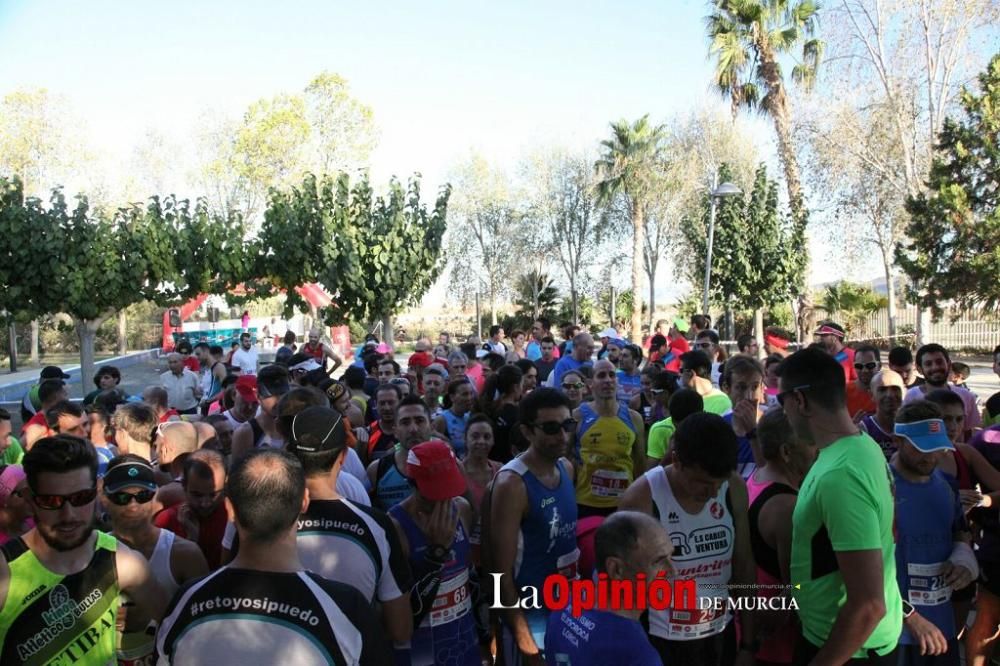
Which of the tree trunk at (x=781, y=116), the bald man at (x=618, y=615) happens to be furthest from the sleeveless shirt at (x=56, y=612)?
the tree trunk at (x=781, y=116)

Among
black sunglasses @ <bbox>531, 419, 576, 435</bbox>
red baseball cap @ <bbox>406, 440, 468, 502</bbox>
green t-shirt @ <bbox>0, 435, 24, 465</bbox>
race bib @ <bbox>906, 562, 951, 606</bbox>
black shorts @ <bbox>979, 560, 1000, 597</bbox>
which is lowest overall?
black shorts @ <bbox>979, 560, 1000, 597</bbox>

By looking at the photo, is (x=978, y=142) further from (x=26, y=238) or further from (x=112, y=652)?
(x=112, y=652)

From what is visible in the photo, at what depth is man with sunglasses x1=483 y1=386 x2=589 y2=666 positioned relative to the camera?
145 inches

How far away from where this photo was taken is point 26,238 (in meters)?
12.7

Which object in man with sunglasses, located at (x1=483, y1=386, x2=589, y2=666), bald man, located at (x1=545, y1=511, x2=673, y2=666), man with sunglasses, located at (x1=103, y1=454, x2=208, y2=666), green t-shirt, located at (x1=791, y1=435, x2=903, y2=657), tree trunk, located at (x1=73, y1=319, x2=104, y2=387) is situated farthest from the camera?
tree trunk, located at (x1=73, y1=319, x2=104, y2=387)

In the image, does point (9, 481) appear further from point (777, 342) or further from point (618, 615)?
point (777, 342)

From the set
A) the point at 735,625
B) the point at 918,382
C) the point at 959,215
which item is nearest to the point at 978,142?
the point at 959,215

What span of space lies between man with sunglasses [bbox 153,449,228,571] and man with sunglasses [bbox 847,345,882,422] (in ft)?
17.1

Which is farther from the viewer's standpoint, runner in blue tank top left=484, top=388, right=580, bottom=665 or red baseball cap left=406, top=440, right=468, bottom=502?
runner in blue tank top left=484, top=388, right=580, bottom=665

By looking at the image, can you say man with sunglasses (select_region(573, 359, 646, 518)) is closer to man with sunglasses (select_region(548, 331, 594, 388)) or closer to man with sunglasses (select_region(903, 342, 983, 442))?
man with sunglasses (select_region(903, 342, 983, 442))

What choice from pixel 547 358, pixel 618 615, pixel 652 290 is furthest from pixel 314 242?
pixel 652 290

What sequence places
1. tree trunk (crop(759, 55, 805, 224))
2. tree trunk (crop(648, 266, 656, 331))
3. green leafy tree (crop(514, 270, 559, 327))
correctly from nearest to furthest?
tree trunk (crop(759, 55, 805, 224)) < green leafy tree (crop(514, 270, 559, 327)) < tree trunk (crop(648, 266, 656, 331))

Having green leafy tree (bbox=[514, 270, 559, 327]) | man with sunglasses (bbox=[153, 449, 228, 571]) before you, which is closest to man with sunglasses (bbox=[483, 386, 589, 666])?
man with sunglasses (bbox=[153, 449, 228, 571])

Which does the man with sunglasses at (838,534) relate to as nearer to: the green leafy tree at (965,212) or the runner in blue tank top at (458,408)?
the runner in blue tank top at (458,408)
